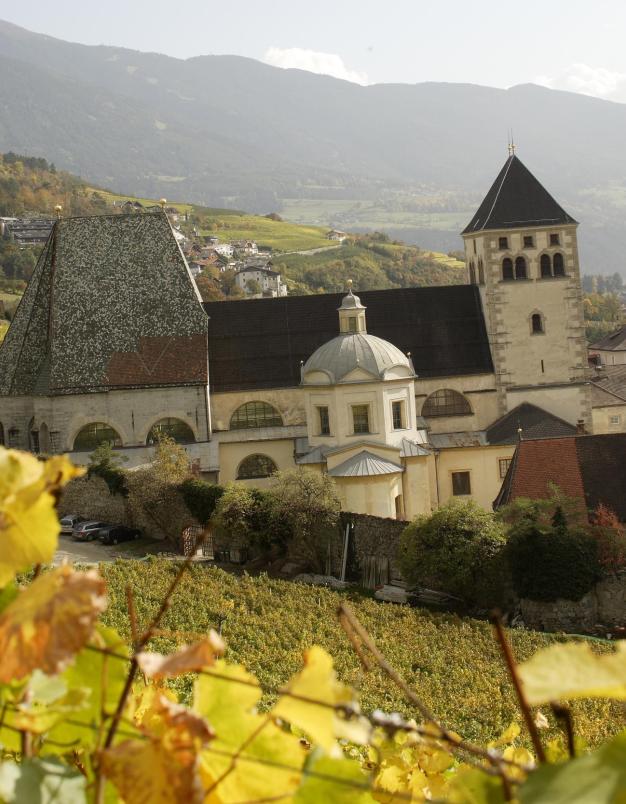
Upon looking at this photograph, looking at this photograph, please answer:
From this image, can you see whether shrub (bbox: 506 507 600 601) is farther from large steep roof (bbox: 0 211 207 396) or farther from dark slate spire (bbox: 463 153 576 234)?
dark slate spire (bbox: 463 153 576 234)

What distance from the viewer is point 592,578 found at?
32438 millimetres

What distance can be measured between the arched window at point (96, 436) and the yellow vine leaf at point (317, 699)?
4582 centimetres

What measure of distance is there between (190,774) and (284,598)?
31501mm

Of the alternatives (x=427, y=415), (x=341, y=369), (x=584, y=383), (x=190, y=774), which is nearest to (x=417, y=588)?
(x=341, y=369)

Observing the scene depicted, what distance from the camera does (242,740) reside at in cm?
202

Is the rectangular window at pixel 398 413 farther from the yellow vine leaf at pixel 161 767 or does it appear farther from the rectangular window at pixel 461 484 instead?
the yellow vine leaf at pixel 161 767

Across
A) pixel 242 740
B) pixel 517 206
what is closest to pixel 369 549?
pixel 517 206

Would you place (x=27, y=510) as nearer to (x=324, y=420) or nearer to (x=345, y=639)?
(x=345, y=639)

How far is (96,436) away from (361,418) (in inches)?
459

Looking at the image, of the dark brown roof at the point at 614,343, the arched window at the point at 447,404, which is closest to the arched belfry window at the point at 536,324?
the arched window at the point at 447,404

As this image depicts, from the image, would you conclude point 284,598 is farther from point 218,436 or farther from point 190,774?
point 190,774

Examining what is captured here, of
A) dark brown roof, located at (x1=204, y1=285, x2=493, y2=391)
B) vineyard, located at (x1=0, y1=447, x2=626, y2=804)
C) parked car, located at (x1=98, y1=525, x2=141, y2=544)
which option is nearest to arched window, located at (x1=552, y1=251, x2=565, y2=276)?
dark brown roof, located at (x1=204, y1=285, x2=493, y2=391)

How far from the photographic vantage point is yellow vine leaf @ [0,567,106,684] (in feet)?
5.61

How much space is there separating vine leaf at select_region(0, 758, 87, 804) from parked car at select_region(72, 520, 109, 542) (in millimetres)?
41428
